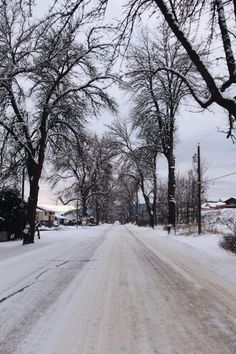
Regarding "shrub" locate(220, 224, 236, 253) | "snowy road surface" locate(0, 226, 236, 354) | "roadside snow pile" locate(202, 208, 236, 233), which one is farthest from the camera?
"roadside snow pile" locate(202, 208, 236, 233)

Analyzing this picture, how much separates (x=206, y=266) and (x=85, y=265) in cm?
353

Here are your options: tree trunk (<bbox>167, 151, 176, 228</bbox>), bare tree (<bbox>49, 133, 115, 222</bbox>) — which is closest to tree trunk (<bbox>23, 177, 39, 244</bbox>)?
bare tree (<bbox>49, 133, 115, 222</bbox>)

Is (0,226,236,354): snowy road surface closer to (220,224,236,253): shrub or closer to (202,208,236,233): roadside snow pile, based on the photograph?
(220,224,236,253): shrub

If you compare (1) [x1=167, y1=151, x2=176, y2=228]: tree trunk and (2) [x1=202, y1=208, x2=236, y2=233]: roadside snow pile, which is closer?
(2) [x1=202, y1=208, x2=236, y2=233]: roadside snow pile

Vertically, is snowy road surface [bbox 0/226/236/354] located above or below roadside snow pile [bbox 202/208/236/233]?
below

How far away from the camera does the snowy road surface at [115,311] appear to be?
556 cm

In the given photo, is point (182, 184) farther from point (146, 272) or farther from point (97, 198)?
point (146, 272)

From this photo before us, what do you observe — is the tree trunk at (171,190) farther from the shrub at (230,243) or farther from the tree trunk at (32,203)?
the shrub at (230,243)

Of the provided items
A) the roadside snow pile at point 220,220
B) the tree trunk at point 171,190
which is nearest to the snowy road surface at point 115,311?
the roadside snow pile at point 220,220

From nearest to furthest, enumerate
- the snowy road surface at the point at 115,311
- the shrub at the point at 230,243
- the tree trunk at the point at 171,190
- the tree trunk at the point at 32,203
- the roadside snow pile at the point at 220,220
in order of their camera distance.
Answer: the snowy road surface at the point at 115,311
the shrub at the point at 230,243
the tree trunk at the point at 32,203
the roadside snow pile at the point at 220,220
the tree trunk at the point at 171,190

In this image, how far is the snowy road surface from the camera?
5562mm

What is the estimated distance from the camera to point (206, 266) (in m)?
14.0

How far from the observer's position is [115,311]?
7.36 metres

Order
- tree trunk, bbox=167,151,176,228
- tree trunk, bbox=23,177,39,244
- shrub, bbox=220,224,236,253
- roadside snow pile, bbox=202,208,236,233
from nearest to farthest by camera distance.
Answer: shrub, bbox=220,224,236,253, tree trunk, bbox=23,177,39,244, roadside snow pile, bbox=202,208,236,233, tree trunk, bbox=167,151,176,228
